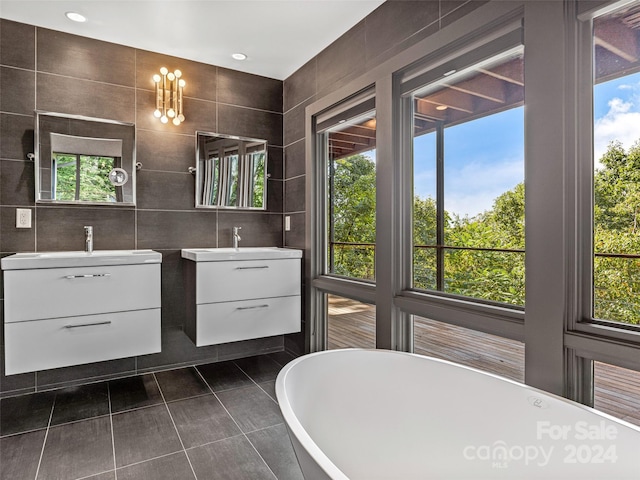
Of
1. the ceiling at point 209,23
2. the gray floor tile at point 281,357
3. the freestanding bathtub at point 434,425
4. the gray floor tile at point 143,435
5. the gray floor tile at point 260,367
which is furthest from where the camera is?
the gray floor tile at point 281,357

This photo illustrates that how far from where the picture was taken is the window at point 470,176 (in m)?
1.75

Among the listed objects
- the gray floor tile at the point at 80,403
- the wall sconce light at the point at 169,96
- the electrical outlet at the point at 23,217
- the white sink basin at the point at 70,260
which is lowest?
the gray floor tile at the point at 80,403

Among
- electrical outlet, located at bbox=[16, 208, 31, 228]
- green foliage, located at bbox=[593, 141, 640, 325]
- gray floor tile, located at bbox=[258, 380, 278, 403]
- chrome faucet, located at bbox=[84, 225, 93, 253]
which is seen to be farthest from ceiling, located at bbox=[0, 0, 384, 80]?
gray floor tile, located at bbox=[258, 380, 278, 403]

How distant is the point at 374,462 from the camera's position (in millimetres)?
1547

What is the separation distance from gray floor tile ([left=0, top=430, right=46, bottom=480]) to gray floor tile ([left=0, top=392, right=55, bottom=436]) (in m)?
0.09

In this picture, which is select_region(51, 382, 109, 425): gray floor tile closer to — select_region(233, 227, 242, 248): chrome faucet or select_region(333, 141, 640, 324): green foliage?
select_region(233, 227, 242, 248): chrome faucet

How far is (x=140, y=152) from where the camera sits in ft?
9.53

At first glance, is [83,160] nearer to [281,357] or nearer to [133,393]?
[133,393]

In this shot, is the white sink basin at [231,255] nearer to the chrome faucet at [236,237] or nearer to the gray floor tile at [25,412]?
the chrome faucet at [236,237]

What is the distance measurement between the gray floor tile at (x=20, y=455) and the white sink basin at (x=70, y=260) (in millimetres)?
874

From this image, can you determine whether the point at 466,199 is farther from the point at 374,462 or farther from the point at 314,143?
the point at 314,143

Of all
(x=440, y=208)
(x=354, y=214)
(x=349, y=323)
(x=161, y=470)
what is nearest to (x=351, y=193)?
(x=354, y=214)

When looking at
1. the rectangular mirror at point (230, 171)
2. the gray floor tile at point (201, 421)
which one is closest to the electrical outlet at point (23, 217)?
the rectangular mirror at point (230, 171)

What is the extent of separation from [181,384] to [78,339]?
0.73 metres
